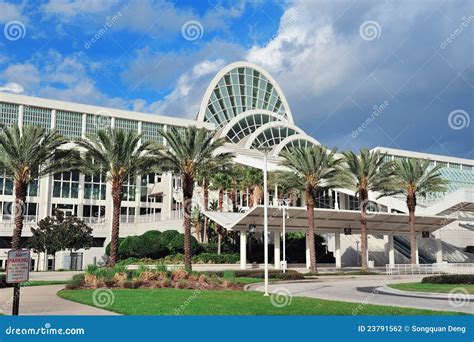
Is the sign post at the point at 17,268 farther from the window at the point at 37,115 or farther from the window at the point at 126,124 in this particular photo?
the window at the point at 126,124

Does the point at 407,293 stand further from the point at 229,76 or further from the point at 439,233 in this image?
the point at 229,76

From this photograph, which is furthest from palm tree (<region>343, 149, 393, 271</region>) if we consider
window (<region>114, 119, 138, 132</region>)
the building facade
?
window (<region>114, 119, 138, 132</region>)

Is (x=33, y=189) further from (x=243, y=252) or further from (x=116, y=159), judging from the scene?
(x=116, y=159)

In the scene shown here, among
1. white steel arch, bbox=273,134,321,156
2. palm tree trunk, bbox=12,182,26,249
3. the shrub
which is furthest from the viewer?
white steel arch, bbox=273,134,321,156

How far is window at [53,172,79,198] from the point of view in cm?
6091

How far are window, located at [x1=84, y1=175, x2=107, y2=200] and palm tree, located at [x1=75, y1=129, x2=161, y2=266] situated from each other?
30.5m

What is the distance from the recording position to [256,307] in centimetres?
1516

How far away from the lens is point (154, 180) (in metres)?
69.8

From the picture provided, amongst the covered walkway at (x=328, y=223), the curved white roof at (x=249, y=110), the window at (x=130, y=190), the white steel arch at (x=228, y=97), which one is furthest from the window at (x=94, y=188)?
the covered walkway at (x=328, y=223)

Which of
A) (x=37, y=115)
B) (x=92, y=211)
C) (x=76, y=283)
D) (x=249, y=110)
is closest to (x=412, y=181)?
(x=76, y=283)

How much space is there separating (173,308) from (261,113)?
67128 millimetres

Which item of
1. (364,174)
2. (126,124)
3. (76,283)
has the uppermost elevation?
(126,124)

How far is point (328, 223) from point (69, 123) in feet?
120

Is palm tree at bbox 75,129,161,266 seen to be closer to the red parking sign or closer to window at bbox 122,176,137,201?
the red parking sign
